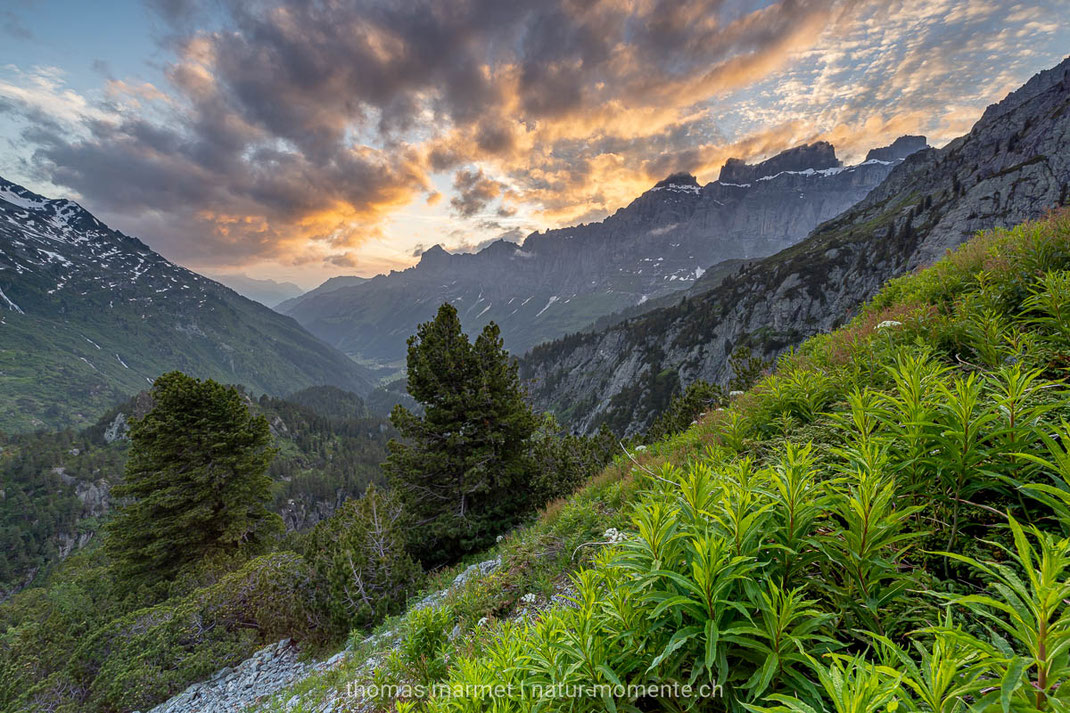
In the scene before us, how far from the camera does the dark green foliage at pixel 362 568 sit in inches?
408

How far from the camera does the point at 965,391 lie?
7.59ft

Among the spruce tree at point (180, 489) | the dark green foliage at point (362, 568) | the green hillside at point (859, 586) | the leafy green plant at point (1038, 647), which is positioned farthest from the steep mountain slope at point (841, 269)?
the leafy green plant at point (1038, 647)

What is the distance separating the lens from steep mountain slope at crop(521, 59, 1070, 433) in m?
86.2

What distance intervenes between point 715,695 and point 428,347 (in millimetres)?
17251

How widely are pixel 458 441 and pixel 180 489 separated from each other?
18364 mm

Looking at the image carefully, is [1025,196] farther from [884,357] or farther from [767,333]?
[884,357]

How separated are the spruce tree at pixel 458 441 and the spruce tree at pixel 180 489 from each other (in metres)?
13.4

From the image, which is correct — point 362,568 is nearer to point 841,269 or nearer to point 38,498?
point 841,269

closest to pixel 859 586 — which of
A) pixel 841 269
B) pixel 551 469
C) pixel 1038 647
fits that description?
pixel 1038 647

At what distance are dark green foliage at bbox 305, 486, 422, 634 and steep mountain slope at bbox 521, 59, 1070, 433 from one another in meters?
104

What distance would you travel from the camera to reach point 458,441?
17.2m

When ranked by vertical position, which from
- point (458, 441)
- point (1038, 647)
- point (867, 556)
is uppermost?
point (1038, 647)

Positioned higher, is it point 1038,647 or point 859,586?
point 1038,647

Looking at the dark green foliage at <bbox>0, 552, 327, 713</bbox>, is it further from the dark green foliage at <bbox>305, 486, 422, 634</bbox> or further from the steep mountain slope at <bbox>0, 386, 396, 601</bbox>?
the steep mountain slope at <bbox>0, 386, 396, 601</bbox>
